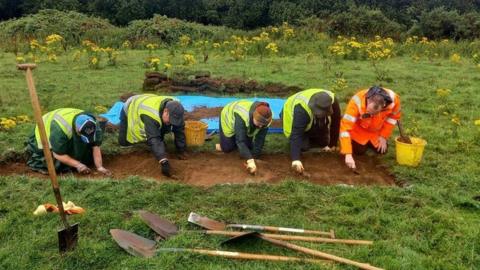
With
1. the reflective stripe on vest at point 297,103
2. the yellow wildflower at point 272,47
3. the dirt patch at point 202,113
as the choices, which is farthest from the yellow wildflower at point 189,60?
the reflective stripe on vest at point 297,103

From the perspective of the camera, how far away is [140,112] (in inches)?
239

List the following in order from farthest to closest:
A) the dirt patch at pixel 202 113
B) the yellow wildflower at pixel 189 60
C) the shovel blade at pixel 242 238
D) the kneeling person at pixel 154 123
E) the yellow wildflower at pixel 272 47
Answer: the yellow wildflower at pixel 272 47, the yellow wildflower at pixel 189 60, the dirt patch at pixel 202 113, the kneeling person at pixel 154 123, the shovel blade at pixel 242 238

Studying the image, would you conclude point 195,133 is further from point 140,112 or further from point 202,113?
point 202,113

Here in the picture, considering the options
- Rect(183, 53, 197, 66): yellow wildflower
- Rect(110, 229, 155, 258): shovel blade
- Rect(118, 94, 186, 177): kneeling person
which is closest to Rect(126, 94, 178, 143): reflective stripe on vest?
Rect(118, 94, 186, 177): kneeling person

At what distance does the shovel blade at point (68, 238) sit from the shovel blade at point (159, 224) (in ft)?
2.09

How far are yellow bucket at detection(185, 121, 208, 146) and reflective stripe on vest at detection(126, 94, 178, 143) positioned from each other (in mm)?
603

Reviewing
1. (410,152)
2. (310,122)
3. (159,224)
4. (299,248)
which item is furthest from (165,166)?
(410,152)

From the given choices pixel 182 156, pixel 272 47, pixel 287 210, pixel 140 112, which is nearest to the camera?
pixel 287 210

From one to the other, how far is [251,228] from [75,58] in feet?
33.0

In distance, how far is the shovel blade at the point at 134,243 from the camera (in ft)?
13.0

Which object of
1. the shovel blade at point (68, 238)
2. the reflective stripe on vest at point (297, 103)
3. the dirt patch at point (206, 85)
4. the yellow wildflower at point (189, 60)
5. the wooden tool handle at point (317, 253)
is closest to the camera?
the wooden tool handle at point (317, 253)

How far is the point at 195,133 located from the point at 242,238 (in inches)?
107

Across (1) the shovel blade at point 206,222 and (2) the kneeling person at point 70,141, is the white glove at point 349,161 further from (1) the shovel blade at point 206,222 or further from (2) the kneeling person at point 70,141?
(2) the kneeling person at point 70,141

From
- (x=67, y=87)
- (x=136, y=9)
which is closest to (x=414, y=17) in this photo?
(x=136, y=9)
